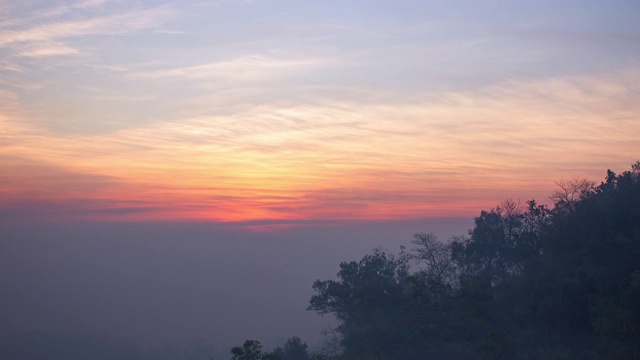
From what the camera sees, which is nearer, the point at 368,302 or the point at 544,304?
the point at 544,304

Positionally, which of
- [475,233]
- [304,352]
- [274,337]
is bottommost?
[274,337]

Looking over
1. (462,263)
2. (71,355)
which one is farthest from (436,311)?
(71,355)

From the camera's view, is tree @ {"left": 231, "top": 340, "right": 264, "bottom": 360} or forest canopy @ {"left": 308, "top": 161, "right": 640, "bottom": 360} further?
forest canopy @ {"left": 308, "top": 161, "right": 640, "bottom": 360}

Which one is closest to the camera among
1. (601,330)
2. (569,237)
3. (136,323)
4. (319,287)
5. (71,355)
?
(601,330)

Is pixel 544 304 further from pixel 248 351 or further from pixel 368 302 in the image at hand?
pixel 248 351

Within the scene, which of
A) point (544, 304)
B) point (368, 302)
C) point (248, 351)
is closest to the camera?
point (248, 351)

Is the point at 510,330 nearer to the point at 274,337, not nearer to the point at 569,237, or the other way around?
the point at 569,237

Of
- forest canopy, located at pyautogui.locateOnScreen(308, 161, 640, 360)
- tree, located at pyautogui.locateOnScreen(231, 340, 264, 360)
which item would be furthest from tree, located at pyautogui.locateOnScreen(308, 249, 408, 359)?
tree, located at pyautogui.locateOnScreen(231, 340, 264, 360)

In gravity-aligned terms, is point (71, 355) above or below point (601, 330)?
below

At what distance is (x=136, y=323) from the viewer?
89438mm

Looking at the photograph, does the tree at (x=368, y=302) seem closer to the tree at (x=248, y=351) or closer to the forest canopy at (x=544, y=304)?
the forest canopy at (x=544, y=304)

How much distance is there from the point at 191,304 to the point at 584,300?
86185 millimetres

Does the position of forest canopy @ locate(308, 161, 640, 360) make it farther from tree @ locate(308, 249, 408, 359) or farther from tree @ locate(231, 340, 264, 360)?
tree @ locate(231, 340, 264, 360)

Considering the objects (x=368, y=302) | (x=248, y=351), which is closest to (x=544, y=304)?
(x=368, y=302)
